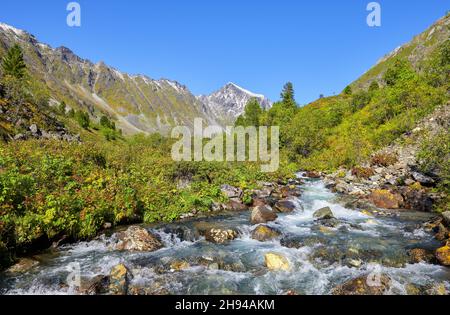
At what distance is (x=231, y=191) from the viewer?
25.6 m

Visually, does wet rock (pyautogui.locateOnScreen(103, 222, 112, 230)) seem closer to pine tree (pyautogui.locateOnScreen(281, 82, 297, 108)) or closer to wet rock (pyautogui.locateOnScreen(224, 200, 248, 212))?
wet rock (pyautogui.locateOnScreen(224, 200, 248, 212))

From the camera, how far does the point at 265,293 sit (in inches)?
411

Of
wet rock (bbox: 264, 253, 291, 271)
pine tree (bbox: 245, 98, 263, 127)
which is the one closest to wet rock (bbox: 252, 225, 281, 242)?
wet rock (bbox: 264, 253, 291, 271)

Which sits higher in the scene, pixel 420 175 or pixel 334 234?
pixel 420 175

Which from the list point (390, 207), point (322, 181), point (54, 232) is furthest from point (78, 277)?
point (322, 181)

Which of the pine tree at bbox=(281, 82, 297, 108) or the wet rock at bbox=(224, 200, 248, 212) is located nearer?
the wet rock at bbox=(224, 200, 248, 212)

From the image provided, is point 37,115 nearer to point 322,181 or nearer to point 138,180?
point 138,180

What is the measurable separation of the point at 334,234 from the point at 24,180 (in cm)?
1643

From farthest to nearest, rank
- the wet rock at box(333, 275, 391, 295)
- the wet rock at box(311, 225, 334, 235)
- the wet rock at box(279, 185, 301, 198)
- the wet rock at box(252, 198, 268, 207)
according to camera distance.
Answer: the wet rock at box(279, 185, 301, 198) < the wet rock at box(252, 198, 268, 207) < the wet rock at box(311, 225, 334, 235) < the wet rock at box(333, 275, 391, 295)

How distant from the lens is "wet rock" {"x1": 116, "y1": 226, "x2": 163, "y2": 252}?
46.9 feet

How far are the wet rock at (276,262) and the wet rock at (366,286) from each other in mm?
2452

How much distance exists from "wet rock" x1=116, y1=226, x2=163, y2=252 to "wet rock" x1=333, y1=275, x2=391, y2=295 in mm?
8424

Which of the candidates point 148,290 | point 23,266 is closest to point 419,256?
point 148,290

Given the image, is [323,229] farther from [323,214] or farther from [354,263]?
[354,263]
